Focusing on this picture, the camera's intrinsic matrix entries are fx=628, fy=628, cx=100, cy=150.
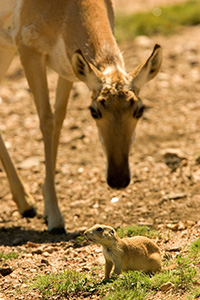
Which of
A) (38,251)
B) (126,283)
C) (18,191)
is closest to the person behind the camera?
(126,283)

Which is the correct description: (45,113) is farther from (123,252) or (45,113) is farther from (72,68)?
(123,252)

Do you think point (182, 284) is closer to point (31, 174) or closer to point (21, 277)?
point (21, 277)

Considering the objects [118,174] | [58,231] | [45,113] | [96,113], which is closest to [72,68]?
[96,113]

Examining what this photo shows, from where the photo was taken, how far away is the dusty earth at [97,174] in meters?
6.58

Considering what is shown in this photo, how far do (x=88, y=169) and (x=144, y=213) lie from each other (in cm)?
194

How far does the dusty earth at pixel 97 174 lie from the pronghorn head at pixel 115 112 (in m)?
0.88

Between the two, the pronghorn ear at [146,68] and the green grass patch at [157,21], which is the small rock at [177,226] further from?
the green grass patch at [157,21]

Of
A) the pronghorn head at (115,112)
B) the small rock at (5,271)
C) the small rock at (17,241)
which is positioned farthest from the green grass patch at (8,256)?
the pronghorn head at (115,112)

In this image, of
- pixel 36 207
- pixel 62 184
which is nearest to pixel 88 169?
pixel 62 184

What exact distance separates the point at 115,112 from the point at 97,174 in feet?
9.44

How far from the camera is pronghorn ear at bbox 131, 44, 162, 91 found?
22.4 feet

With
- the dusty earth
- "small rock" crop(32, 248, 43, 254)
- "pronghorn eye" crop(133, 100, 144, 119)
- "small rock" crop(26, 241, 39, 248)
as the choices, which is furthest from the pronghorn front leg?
"pronghorn eye" crop(133, 100, 144, 119)

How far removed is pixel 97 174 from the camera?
927 cm

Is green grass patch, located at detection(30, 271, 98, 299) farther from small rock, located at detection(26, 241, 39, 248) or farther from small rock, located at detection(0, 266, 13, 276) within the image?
small rock, located at detection(26, 241, 39, 248)
